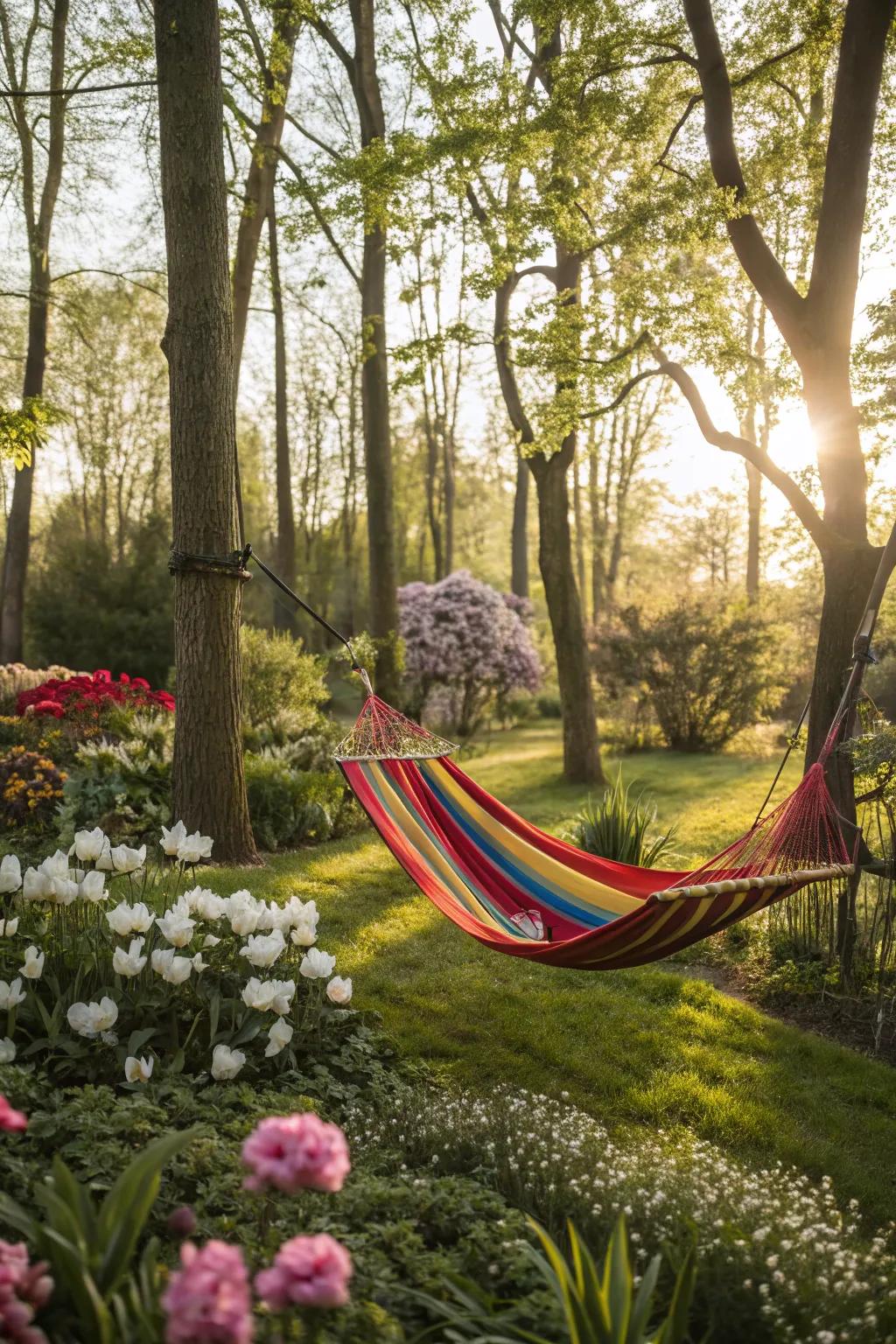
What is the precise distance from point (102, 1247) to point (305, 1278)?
44 cm

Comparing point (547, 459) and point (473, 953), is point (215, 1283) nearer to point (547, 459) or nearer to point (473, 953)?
point (473, 953)

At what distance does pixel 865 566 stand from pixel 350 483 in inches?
731

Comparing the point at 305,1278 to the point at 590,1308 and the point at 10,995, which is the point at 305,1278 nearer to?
the point at 590,1308

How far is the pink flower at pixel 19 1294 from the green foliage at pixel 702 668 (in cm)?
900

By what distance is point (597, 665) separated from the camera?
1075 centimetres

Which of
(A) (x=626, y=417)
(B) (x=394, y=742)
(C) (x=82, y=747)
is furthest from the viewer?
(A) (x=626, y=417)

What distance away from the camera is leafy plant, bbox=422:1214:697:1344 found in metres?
1.35

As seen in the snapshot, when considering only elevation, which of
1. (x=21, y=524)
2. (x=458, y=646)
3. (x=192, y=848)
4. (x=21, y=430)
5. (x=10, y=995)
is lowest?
(x=10, y=995)

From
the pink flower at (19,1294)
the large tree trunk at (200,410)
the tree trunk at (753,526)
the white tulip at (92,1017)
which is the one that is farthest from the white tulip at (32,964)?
the tree trunk at (753,526)

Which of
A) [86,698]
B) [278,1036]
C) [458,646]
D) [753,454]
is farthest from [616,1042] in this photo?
[458,646]

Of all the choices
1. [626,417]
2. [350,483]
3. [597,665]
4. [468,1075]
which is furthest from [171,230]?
[350,483]

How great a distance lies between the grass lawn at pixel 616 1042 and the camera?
2691 mm

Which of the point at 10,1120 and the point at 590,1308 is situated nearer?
the point at 10,1120

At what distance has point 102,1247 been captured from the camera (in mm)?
1291
